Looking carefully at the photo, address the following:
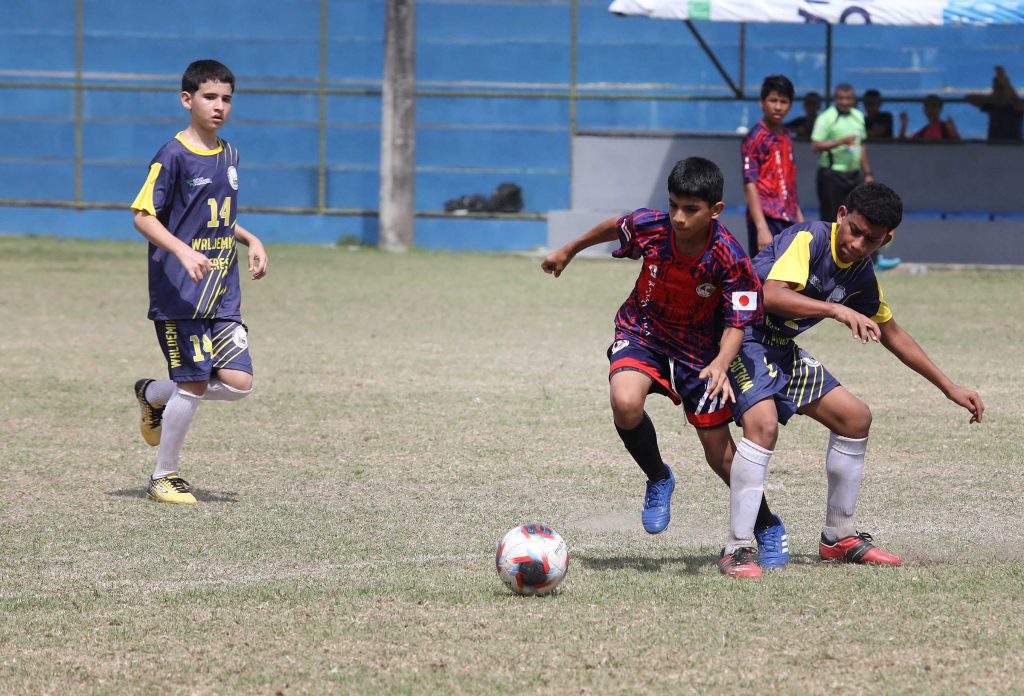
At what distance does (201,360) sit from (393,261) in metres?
12.9

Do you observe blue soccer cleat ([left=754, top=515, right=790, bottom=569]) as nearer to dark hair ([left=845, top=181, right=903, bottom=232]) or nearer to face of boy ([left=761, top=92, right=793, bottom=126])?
dark hair ([left=845, top=181, right=903, bottom=232])

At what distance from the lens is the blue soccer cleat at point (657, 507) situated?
5180 millimetres

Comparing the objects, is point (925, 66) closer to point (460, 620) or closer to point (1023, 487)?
point (1023, 487)

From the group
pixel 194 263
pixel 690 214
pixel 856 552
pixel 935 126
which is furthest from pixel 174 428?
pixel 935 126

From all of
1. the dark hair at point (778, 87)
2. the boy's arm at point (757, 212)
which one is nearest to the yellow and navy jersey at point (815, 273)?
the dark hair at point (778, 87)

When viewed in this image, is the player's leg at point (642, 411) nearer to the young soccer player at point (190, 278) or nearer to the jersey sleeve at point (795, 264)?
the jersey sleeve at point (795, 264)

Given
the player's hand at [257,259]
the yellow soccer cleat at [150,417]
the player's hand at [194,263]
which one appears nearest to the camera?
the player's hand at [194,263]

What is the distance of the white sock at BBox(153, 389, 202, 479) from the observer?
6133mm

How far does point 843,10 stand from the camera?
16.7 meters

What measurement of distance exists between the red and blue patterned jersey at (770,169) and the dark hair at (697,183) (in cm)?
618

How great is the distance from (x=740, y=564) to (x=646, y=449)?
601 millimetres

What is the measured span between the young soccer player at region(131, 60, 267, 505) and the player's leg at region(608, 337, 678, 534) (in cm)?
184

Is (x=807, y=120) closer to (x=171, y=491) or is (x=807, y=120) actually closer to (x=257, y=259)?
(x=257, y=259)

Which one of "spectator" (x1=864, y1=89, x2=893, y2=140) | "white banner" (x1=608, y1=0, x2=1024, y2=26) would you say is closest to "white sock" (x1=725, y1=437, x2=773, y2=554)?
"white banner" (x1=608, y1=0, x2=1024, y2=26)
